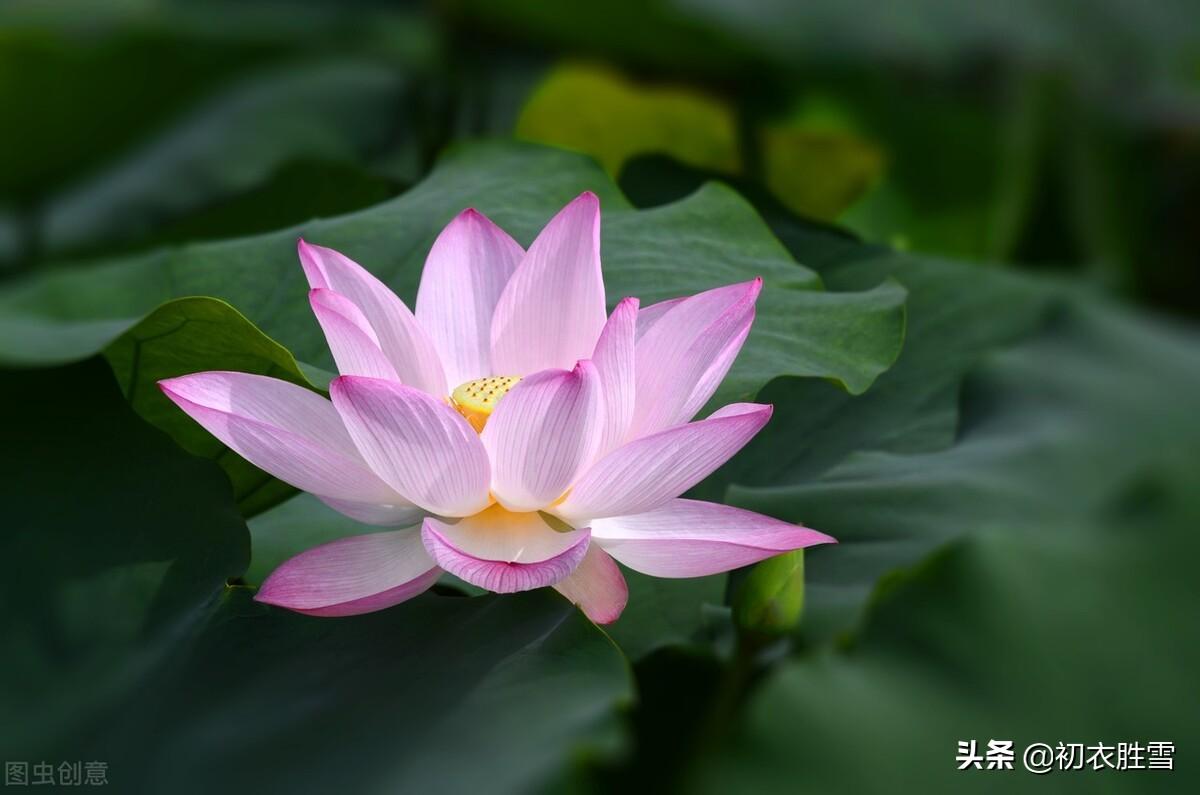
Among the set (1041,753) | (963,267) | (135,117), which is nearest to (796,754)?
(1041,753)

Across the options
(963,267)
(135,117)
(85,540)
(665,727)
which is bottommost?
(665,727)

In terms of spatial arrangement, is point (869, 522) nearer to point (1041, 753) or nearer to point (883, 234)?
point (1041, 753)

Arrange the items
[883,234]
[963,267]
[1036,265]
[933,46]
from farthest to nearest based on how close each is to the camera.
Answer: [1036,265]
[933,46]
[883,234]
[963,267]

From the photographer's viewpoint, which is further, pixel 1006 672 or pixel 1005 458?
pixel 1005 458

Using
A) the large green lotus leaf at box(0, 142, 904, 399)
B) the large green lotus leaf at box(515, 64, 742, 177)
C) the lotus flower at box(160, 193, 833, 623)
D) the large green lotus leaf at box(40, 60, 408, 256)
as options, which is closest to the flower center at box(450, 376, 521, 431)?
the lotus flower at box(160, 193, 833, 623)

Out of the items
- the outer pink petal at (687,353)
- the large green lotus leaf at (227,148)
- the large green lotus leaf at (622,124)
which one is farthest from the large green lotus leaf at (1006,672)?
the large green lotus leaf at (227,148)

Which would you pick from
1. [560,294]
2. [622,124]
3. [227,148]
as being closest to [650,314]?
[560,294]

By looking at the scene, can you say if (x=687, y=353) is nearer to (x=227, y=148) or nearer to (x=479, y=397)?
(x=479, y=397)
